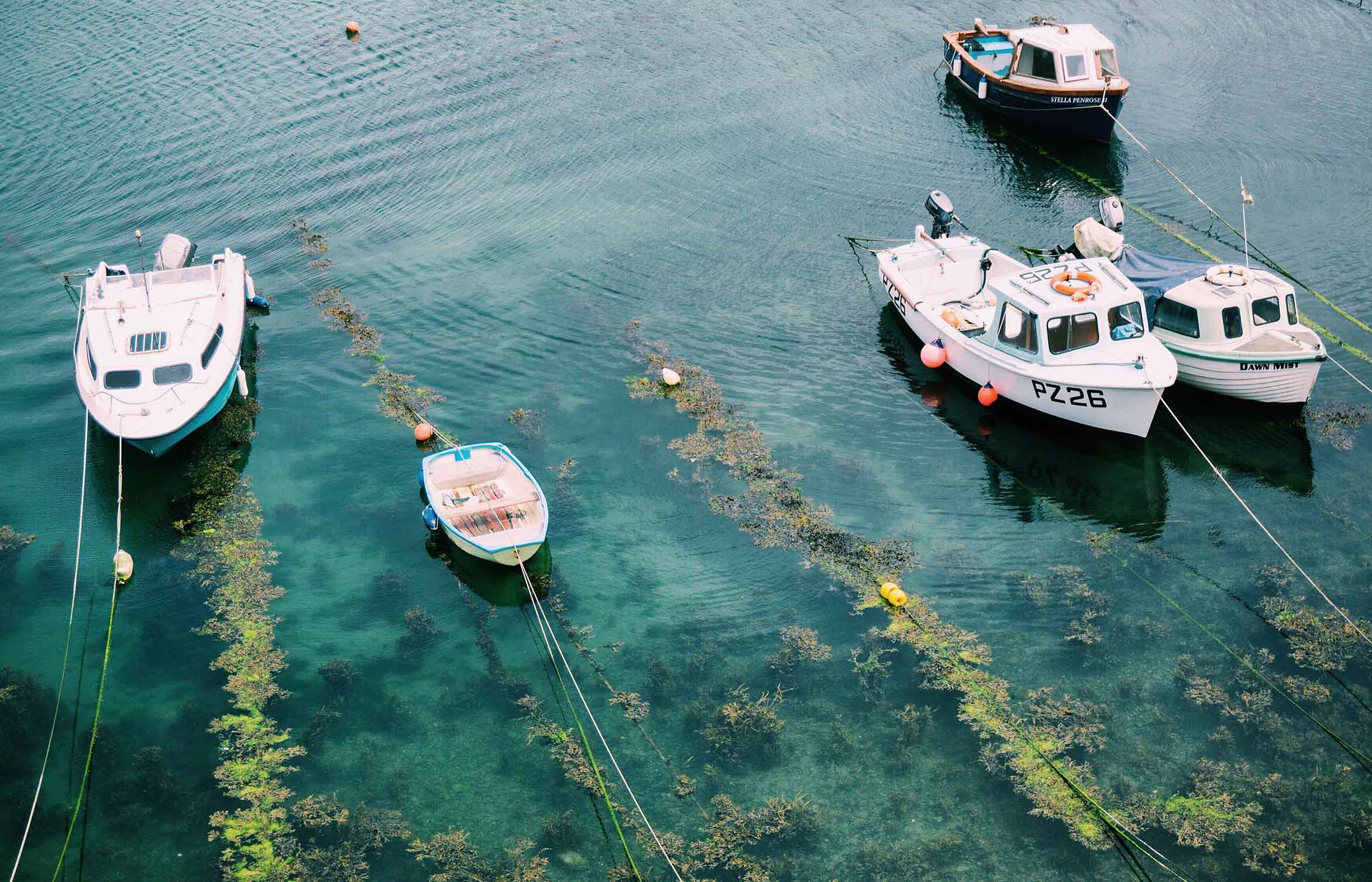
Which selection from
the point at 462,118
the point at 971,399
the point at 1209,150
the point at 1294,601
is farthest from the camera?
the point at 462,118

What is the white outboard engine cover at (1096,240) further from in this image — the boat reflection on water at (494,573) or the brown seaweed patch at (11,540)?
the brown seaweed patch at (11,540)

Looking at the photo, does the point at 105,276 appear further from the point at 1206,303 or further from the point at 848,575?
the point at 1206,303

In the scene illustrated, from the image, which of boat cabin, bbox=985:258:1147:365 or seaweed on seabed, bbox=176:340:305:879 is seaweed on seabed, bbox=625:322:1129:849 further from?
seaweed on seabed, bbox=176:340:305:879

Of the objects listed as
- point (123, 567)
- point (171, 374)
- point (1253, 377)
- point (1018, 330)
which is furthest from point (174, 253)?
point (1253, 377)

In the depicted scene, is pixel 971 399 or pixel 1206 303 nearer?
pixel 1206 303

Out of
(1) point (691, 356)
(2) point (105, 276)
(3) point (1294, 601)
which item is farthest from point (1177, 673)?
(2) point (105, 276)

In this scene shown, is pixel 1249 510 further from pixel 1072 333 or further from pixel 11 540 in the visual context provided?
pixel 11 540
